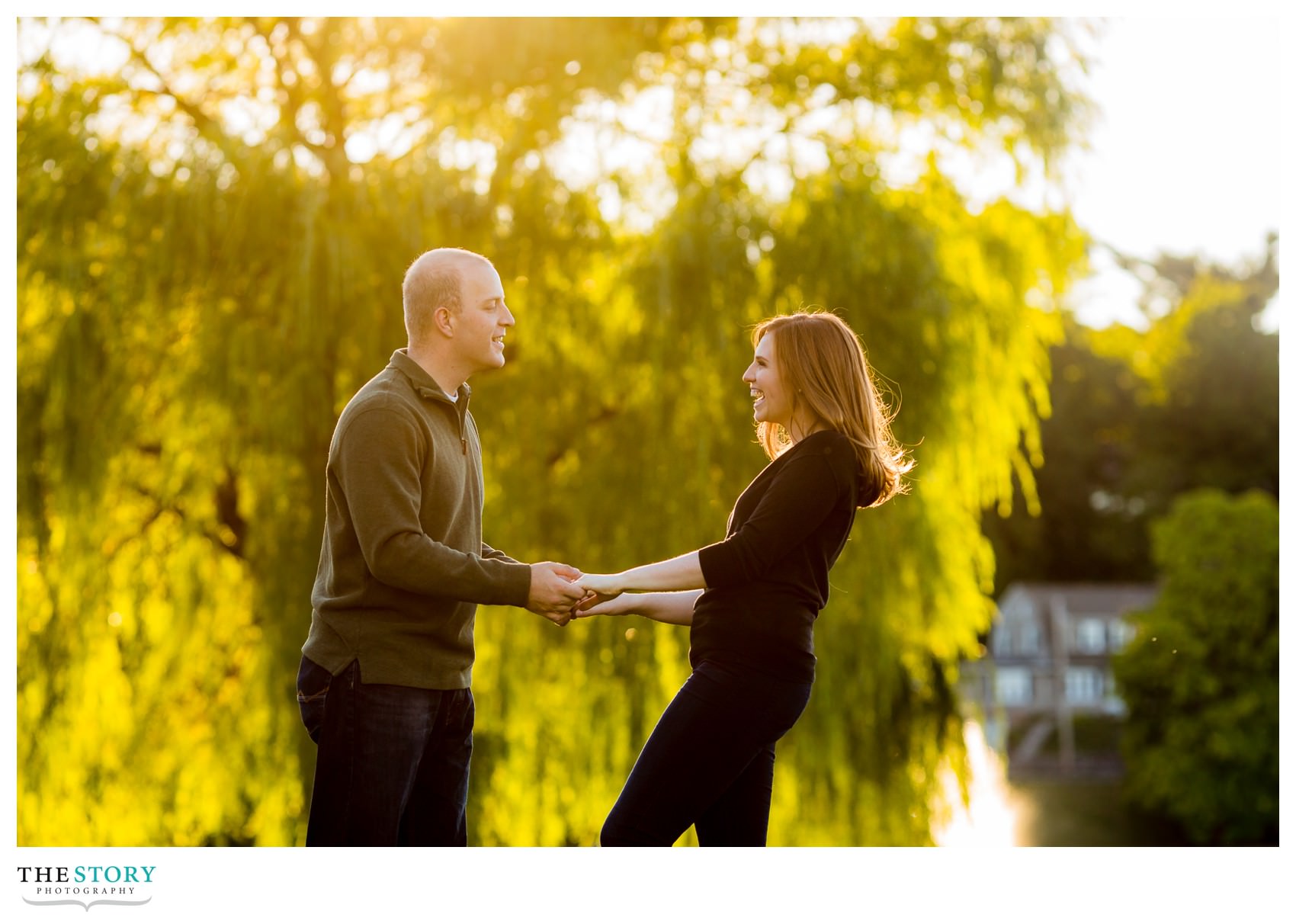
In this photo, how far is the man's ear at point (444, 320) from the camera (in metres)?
2.54

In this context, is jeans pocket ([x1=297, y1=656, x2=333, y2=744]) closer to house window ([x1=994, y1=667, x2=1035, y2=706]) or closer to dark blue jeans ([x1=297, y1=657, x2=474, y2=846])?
dark blue jeans ([x1=297, y1=657, x2=474, y2=846])

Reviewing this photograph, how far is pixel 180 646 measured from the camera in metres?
6.11

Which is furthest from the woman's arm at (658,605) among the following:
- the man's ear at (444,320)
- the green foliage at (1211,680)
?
the green foliage at (1211,680)

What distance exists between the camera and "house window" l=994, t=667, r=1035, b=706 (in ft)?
118

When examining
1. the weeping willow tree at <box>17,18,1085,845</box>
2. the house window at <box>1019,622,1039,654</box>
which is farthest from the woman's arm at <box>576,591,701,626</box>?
the house window at <box>1019,622,1039,654</box>

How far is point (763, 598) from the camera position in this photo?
2.39 meters

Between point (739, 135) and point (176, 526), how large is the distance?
357 cm

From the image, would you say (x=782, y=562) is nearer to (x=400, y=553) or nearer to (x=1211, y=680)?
(x=400, y=553)

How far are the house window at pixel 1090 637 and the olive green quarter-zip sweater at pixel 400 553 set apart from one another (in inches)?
1360

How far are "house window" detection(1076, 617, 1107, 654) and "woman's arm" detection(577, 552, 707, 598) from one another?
113 feet
